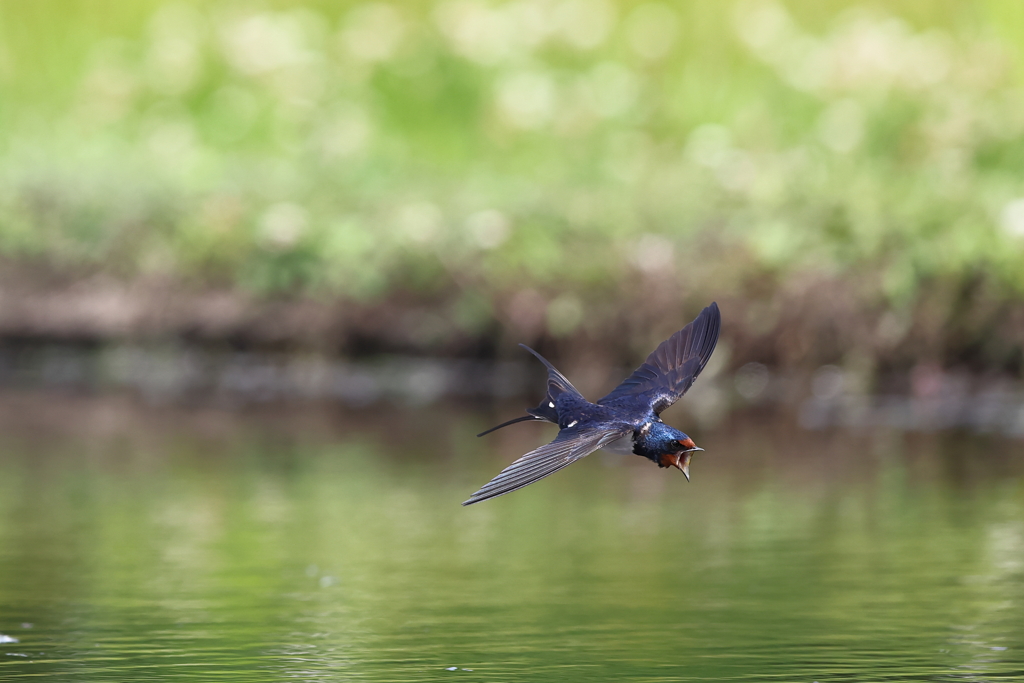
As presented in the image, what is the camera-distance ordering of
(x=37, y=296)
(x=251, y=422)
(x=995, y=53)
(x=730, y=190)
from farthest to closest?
(x=995, y=53) < (x=37, y=296) < (x=730, y=190) < (x=251, y=422)

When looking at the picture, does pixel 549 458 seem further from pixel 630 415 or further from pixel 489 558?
pixel 489 558

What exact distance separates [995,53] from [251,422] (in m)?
7.56

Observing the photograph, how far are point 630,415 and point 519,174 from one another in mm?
10049

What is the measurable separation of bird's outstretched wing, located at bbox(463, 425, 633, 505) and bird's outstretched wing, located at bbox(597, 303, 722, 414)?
1.59 ft

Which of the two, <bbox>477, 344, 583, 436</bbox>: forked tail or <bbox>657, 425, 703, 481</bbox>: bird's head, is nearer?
<bbox>657, 425, 703, 481</bbox>: bird's head

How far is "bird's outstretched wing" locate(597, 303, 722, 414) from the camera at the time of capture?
5.64m

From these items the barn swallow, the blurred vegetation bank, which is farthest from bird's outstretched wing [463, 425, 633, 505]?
the blurred vegetation bank

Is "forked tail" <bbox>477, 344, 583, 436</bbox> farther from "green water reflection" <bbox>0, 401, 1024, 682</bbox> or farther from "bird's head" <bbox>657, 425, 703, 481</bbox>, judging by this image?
"green water reflection" <bbox>0, 401, 1024, 682</bbox>

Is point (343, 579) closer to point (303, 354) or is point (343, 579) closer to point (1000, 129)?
point (303, 354)

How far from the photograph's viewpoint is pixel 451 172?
15539mm

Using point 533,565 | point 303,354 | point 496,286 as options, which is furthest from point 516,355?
point 533,565

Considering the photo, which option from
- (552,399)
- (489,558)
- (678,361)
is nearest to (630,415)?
(552,399)

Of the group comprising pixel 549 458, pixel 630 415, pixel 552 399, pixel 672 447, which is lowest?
pixel 549 458

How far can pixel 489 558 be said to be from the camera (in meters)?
6.88
